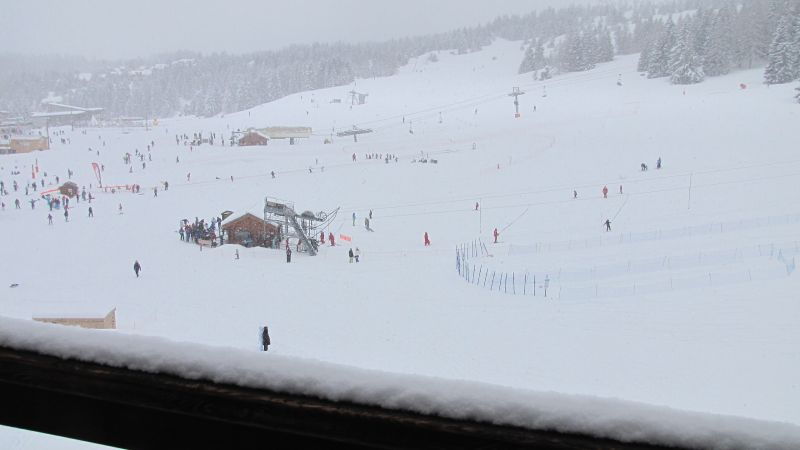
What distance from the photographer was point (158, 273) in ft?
48.3

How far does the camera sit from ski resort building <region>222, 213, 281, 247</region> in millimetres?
18500

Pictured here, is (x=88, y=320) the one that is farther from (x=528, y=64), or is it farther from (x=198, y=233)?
(x=528, y=64)

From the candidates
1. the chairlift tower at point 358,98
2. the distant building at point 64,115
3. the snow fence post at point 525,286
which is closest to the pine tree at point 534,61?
the chairlift tower at point 358,98

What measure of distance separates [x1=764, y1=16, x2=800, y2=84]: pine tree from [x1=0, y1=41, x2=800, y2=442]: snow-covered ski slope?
5.69 ft

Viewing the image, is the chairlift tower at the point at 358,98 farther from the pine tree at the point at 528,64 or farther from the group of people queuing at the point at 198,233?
the group of people queuing at the point at 198,233

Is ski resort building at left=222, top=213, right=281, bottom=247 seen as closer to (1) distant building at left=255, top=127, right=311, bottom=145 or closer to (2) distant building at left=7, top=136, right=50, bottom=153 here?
(2) distant building at left=7, top=136, right=50, bottom=153

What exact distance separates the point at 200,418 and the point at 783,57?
45.9 meters

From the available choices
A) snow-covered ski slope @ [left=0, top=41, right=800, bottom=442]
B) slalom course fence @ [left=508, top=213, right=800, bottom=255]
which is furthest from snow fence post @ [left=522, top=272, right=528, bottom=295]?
slalom course fence @ [left=508, top=213, right=800, bottom=255]

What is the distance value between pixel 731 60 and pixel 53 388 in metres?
56.2

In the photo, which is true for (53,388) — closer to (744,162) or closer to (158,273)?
(158,273)

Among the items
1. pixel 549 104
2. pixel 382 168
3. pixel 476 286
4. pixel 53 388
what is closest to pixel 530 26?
pixel 549 104

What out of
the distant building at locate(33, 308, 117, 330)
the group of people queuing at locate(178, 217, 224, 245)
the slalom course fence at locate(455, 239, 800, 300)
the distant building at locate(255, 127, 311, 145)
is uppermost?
the distant building at locate(255, 127, 311, 145)

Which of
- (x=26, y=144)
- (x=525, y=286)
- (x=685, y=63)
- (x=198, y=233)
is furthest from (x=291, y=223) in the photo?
(x=685, y=63)

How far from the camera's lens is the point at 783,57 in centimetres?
3872
